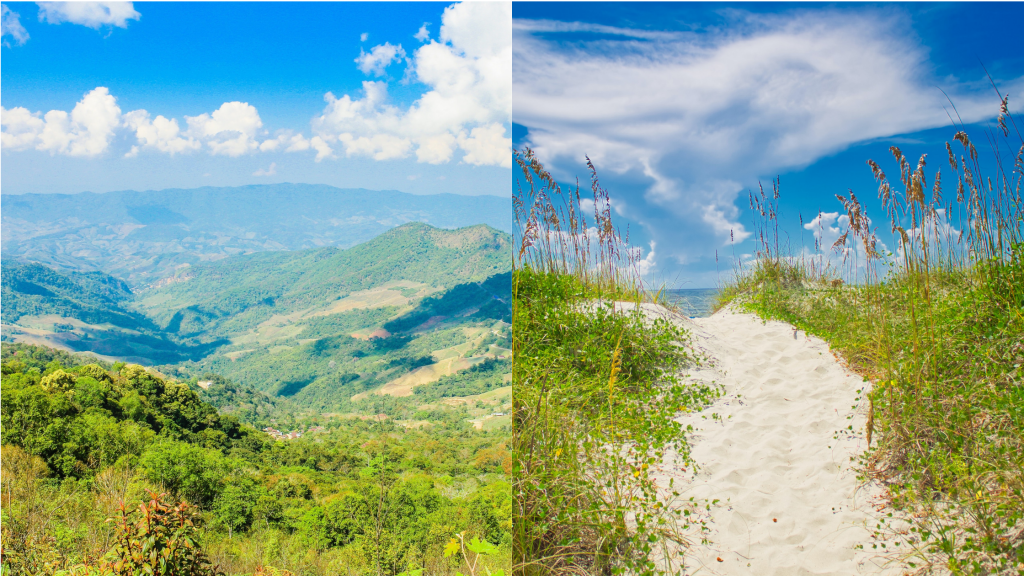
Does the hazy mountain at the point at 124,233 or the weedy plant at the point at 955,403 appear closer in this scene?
the weedy plant at the point at 955,403

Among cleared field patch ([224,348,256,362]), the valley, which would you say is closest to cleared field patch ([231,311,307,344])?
the valley

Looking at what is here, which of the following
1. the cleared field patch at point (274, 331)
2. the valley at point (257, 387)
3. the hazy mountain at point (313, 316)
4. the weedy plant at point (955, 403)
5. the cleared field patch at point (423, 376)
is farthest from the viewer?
the cleared field patch at point (274, 331)

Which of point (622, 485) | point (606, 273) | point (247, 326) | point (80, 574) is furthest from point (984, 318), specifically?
point (247, 326)

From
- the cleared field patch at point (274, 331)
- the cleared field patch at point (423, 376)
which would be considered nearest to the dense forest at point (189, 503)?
the cleared field patch at point (423, 376)

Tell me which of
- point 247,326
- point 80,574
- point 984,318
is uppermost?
point 984,318

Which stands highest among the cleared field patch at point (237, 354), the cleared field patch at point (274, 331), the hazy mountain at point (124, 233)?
the hazy mountain at point (124, 233)

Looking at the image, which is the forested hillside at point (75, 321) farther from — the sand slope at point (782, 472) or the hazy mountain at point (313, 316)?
the sand slope at point (782, 472)

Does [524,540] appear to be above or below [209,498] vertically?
above

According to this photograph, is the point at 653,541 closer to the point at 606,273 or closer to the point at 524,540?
the point at 524,540
